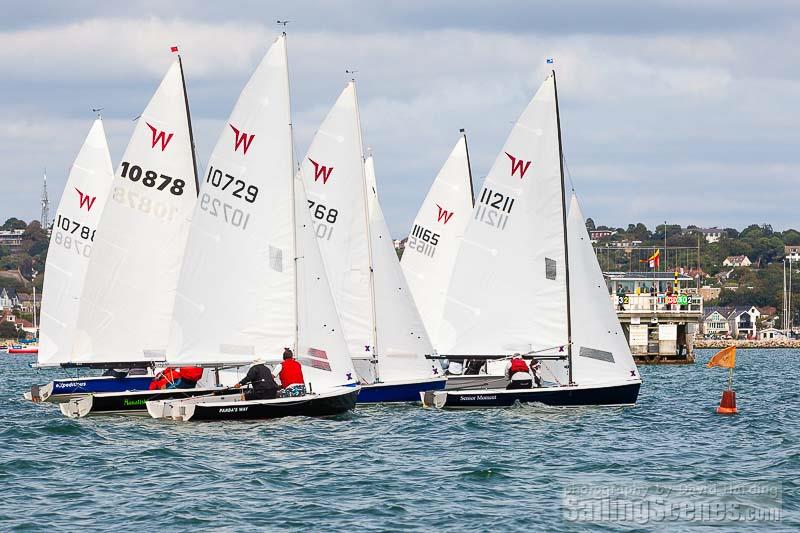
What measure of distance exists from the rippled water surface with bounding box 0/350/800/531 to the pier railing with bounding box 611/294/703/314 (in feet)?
207

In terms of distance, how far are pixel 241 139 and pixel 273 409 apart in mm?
6519

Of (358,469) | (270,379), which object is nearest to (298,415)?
(270,379)

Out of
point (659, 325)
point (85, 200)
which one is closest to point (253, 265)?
point (85, 200)

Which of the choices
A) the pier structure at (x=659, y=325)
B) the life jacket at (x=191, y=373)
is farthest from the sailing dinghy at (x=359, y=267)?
the pier structure at (x=659, y=325)

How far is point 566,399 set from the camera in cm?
3416

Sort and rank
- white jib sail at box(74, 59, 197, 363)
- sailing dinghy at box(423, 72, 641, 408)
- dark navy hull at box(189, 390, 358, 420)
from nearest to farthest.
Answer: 1. dark navy hull at box(189, 390, 358, 420)
2. sailing dinghy at box(423, 72, 641, 408)
3. white jib sail at box(74, 59, 197, 363)

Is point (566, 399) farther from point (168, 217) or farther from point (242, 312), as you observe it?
point (168, 217)

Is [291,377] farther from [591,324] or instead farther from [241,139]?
[591,324]

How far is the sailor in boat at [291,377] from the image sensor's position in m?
30.2

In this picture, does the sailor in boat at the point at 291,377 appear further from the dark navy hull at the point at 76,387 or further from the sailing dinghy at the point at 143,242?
the dark navy hull at the point at 76,387

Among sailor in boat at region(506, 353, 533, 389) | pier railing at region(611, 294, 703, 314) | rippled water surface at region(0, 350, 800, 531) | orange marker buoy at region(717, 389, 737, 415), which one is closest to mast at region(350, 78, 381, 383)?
rippled water surface at region(0, 350, 800, 531)

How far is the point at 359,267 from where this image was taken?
1518 inches

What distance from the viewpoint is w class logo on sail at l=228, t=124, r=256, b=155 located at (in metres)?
31.7

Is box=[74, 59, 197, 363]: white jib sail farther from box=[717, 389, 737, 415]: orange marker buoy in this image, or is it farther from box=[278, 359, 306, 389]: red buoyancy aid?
box=[717, 389, 737, 415]: orange marker buoy
